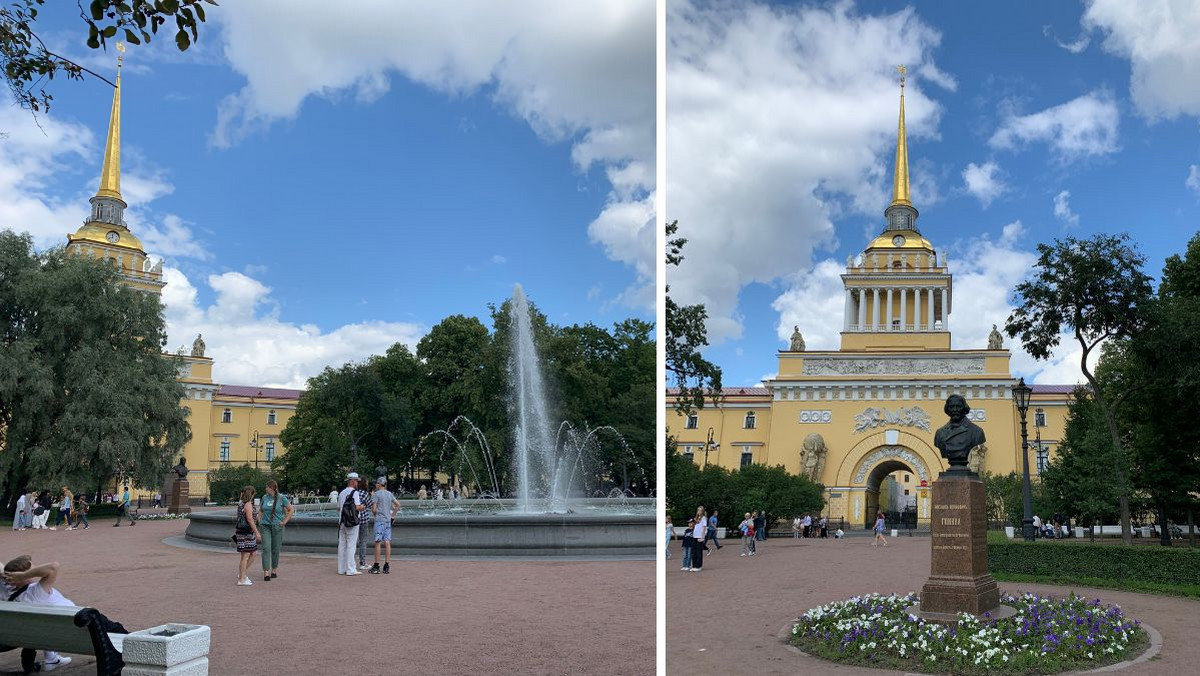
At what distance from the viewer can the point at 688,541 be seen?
15.3 metres

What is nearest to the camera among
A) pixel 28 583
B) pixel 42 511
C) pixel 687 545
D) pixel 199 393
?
pixel 28 583

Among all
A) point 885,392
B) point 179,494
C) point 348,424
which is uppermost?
point 885,392

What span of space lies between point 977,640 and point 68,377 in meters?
21.8

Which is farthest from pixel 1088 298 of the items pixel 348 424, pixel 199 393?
pixel 199 393

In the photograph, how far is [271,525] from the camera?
10047mm

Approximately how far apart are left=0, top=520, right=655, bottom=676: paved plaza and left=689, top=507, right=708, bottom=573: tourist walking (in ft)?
12.3

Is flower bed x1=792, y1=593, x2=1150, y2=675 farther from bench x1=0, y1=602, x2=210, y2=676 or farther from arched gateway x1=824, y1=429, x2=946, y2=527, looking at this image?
arched gateway x1=824, y1=429, x2=946, y2=527

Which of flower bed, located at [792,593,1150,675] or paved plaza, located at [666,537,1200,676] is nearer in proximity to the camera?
flower bed, located at [792,593,1150,675]

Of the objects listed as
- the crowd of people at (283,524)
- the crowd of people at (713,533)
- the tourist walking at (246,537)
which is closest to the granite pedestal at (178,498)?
the crowd of people at (713,533)

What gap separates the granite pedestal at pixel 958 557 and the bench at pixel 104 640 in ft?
19.9

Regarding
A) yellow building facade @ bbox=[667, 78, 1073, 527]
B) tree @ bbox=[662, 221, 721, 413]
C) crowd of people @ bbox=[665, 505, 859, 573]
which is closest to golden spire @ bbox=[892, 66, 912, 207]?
yellow building facade @ bbox=[667, 78, 1073, 527]

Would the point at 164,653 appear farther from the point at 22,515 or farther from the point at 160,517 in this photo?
the point at 160,517

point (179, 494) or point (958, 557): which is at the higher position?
point (958, 557)

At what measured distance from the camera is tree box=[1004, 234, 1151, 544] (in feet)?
62.8
